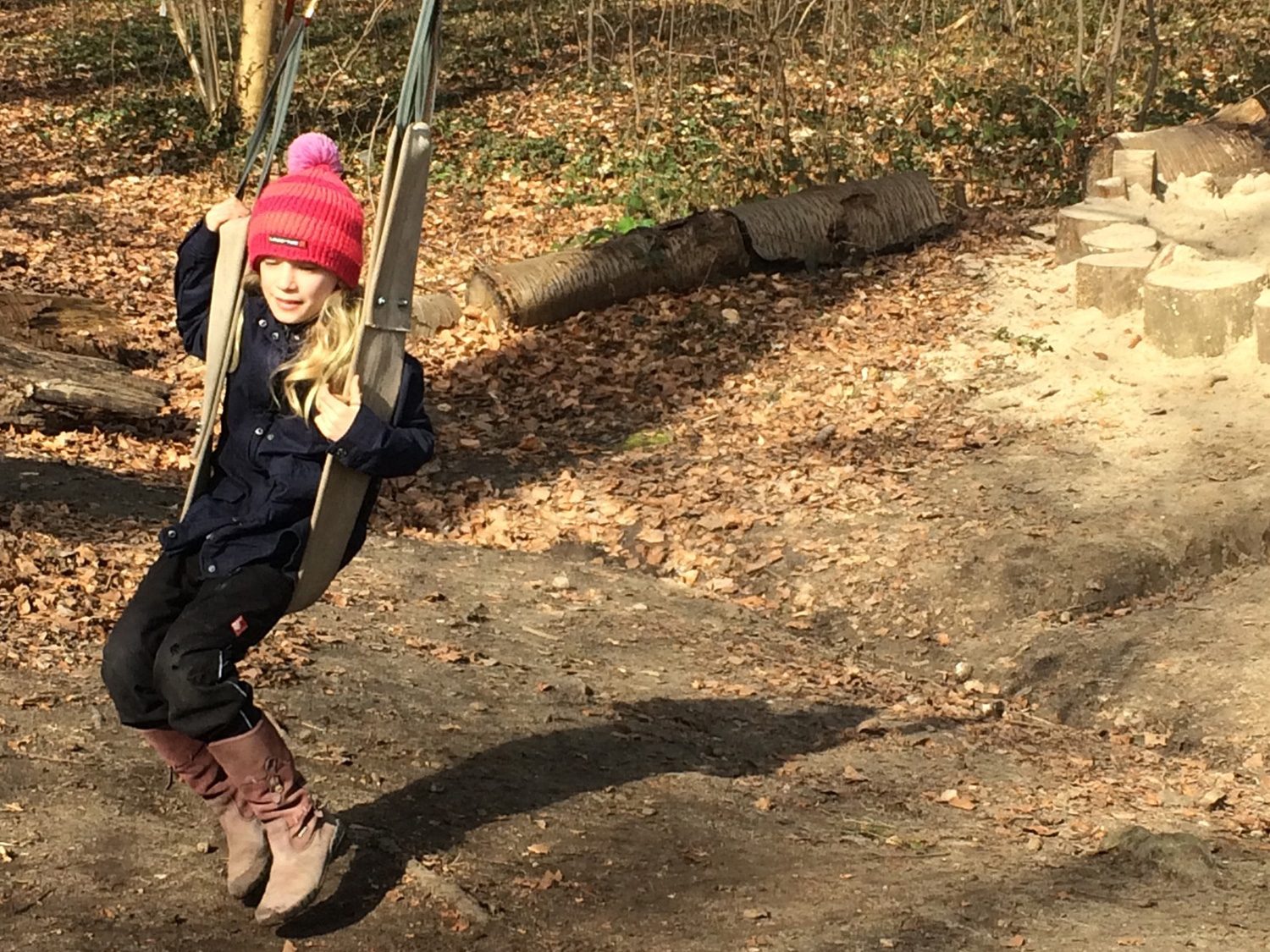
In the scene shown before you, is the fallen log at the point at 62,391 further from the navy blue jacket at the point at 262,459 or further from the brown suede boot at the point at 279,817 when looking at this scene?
A: the brown suede boot at the point at 279,817

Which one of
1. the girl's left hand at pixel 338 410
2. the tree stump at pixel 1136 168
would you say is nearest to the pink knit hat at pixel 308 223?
the girl's left hand at pixel 338 410

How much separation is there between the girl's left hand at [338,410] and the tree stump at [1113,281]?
328 inches

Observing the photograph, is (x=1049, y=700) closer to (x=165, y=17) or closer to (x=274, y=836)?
(x=274, y=836)

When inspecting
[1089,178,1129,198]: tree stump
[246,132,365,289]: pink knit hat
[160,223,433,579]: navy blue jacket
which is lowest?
[1089,178,1129,198]: tree stump

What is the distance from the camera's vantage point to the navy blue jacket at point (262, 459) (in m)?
3.86

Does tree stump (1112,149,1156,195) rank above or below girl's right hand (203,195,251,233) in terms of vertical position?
below

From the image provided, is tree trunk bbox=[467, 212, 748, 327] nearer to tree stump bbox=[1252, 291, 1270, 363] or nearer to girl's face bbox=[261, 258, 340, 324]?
tree stump bbox=[1252, 291, 1270, 363]

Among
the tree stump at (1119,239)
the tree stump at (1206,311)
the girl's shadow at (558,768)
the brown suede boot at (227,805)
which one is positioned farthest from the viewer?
the tree stump at (1119,239)

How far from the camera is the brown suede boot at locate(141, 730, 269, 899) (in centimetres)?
402

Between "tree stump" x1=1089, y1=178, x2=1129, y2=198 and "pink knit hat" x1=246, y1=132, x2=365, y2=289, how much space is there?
9.90 meters

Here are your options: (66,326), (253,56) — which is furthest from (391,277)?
(253,56)

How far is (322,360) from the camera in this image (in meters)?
3.81

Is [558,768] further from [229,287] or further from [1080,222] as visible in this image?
[1080,222]

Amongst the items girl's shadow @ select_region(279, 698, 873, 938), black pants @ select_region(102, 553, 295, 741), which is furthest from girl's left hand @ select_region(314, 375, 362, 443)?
girl's shadow @ select_region(279, 698, 873, 938)
